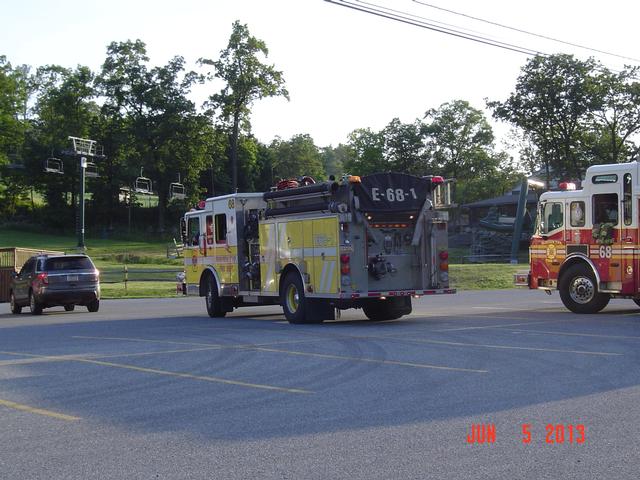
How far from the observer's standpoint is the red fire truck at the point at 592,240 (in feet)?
64.2

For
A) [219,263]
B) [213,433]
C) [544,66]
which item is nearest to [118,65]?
[544,66]

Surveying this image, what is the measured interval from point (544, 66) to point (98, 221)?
49.3m

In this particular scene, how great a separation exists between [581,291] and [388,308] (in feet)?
14.9

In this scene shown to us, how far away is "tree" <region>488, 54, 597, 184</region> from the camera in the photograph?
70938 millimetres

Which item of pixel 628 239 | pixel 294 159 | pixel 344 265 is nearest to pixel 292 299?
pixel 344 265

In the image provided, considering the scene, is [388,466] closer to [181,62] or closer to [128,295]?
[128,295]

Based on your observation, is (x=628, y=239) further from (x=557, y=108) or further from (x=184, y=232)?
(x=557, y=108)

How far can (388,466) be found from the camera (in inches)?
262

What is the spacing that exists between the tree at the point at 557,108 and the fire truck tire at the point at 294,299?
5547 centimetres

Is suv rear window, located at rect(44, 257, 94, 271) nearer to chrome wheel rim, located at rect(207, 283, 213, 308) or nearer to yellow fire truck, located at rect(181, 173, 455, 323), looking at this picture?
chrome wheel rim, located at rect(207, 283, 213, 308)

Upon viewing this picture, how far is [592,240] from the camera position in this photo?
20297mm

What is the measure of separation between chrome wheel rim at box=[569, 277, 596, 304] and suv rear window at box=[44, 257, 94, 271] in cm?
1364

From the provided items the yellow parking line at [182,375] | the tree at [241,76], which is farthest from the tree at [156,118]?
the yellow parking line at [182,375]

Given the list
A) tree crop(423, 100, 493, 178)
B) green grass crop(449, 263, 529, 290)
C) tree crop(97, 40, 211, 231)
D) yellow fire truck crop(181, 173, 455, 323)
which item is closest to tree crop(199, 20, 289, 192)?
tree crop(97, 40, 211, 231)
